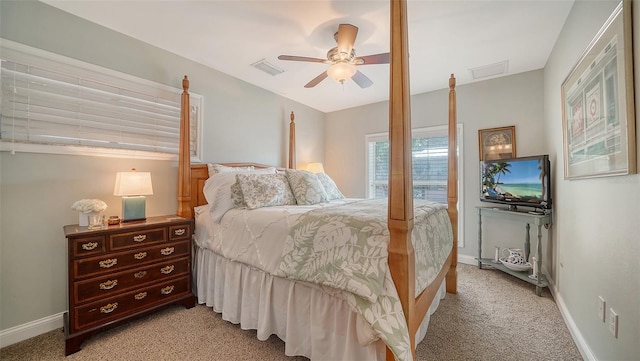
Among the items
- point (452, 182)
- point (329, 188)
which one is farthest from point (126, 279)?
point (452, 182)

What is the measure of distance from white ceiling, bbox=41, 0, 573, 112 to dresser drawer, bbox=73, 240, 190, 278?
1935 mm

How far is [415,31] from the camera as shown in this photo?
2275 mm

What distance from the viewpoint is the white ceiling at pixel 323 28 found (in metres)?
1.96

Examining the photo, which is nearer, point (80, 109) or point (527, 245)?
point (80, 109)

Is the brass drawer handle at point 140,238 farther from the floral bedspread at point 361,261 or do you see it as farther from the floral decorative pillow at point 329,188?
the floral decorative pillow at point 329,188

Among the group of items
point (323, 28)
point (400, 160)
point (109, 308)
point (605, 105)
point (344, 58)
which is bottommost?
point (109, 308)

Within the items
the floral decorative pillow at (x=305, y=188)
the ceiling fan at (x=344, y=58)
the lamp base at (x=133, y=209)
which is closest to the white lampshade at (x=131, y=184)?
the lamp base at (x=133, y=209)

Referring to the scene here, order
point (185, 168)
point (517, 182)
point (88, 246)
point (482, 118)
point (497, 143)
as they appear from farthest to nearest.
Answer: point (482, 118) → point (497, 143) → point (517, 182) → point (185, 168) → point (88, 246)

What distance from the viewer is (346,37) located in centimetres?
212

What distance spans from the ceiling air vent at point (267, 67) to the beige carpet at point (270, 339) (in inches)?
103

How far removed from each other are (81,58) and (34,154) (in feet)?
2.87

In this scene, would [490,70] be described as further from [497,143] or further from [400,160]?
[400,160]

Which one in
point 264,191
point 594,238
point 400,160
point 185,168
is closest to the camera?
point 400,160

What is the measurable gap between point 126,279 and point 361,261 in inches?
71.9
